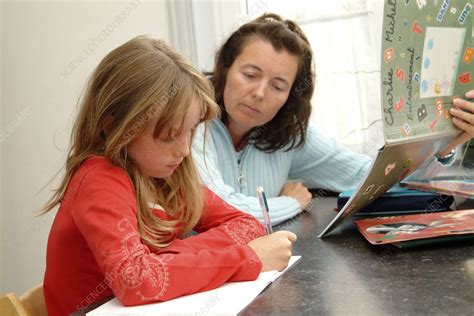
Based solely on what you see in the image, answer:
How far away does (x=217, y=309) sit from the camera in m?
0.65

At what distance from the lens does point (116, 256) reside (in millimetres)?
766

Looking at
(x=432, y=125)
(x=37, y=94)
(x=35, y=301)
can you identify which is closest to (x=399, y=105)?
(x=432, y=125)

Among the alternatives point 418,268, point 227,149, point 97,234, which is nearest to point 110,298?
point 97,234

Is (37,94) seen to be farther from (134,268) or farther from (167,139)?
(134,268)

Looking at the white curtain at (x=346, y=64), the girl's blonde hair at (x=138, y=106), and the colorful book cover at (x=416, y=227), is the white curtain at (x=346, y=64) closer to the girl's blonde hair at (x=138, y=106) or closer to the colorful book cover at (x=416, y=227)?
the colorful book cover at (x=416, y=227)

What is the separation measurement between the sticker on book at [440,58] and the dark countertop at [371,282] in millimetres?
303

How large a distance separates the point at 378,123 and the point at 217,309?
4.49ft

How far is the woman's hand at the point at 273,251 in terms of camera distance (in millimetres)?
820

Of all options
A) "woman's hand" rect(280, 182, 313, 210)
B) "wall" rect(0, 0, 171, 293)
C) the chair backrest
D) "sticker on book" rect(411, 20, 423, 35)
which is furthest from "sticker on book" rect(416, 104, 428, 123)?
"wall" rect(0, 0, 171, 293)

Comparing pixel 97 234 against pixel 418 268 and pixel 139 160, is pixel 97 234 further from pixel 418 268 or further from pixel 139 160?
pixel 418 268

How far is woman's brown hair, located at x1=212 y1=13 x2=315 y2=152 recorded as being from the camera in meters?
1.56

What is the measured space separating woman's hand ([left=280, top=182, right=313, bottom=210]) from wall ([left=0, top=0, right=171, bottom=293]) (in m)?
0.88

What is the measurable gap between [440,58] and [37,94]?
147cm

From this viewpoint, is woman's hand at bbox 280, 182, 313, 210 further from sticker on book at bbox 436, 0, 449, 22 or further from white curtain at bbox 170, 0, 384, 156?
sticker on book at bbox 436, 0, 449, 22
